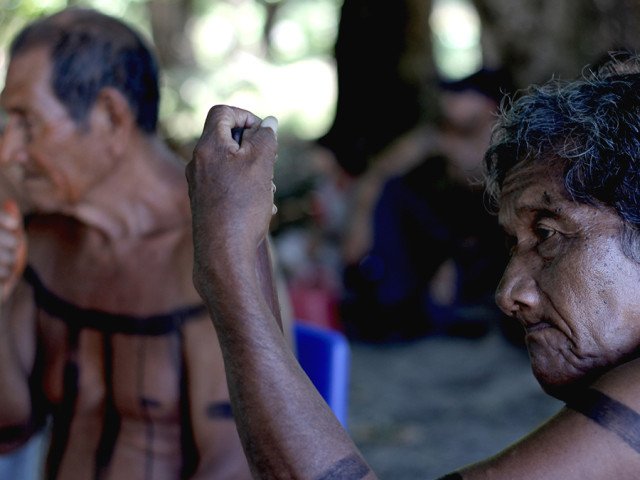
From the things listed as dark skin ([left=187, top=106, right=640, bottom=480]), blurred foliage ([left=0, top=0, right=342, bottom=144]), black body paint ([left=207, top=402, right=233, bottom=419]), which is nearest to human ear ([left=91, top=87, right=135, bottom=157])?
black body paint ([left=207, top=402, right=233, bottom=419])

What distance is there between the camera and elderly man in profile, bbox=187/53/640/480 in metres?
1.50

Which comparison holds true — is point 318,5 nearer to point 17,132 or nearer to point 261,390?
point 17,132

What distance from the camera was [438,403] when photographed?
5.93 meters

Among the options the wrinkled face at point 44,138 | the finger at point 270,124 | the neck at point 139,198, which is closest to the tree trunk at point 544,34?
the neck at point 139,198

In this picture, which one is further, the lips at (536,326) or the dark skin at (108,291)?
the dark skin at (108,291)

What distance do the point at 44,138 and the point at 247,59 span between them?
1197 cm

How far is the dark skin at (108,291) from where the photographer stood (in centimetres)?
256

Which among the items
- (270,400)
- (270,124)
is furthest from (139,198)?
(270,400)

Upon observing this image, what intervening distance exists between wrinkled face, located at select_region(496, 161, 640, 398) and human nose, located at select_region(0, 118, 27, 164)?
1.50 metres

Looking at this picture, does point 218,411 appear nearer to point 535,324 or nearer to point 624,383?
point 535,324

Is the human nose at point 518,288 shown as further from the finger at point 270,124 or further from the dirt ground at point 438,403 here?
the dirt ground at point 438,403

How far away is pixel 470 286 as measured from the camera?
7109mm

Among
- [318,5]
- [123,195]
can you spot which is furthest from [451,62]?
[123,195]

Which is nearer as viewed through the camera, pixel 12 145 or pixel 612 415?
pixel 612 415
